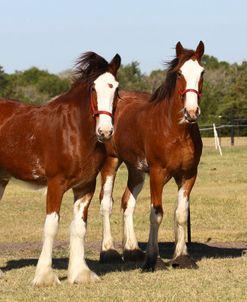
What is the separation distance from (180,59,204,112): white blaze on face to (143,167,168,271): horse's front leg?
1.08 meters

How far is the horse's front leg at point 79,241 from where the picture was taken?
9.82 meters

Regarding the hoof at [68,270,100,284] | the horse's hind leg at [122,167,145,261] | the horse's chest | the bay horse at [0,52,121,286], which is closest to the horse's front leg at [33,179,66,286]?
the bay horse at [0,52,121,286]

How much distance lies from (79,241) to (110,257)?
2.07 metres

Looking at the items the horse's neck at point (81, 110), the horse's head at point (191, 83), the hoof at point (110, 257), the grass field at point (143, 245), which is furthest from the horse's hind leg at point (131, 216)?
the horse's neck at point (81, 110)

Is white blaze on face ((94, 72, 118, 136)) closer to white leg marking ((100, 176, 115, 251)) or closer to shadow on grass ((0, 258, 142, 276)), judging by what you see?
shadow on grass ((0, 258, 142, 276))

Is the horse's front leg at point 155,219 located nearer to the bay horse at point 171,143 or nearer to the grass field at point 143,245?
the bay horse at point 171,143

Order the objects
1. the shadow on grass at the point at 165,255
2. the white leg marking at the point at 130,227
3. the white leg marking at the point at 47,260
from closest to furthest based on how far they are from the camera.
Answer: the white leg marking at the point at 47,260 < the shadow on grass at the point at 165,255 < the white leg marking at the point at 130,227

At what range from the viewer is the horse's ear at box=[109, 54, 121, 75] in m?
9.97

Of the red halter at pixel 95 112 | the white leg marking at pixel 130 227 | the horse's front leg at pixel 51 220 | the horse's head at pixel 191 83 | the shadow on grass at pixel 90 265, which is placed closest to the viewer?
the red halter at pixel 95 112

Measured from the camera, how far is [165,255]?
41.5 feet

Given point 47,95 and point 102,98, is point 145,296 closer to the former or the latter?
point 102,98

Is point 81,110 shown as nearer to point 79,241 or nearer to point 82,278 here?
point 79,241

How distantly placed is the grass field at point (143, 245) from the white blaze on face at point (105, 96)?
6.12ft

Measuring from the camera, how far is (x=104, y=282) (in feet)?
32.2
